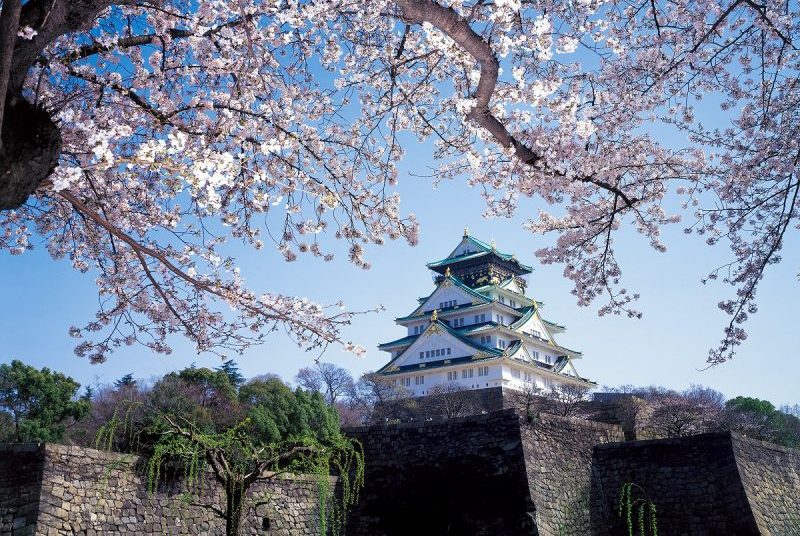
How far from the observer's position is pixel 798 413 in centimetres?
3284

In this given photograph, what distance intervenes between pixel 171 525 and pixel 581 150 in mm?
6275

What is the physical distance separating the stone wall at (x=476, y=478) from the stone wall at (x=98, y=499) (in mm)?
1932

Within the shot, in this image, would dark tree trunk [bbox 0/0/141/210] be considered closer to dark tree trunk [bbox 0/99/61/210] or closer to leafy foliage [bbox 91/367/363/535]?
dark tree trunk [bbox 0/99/61/210]

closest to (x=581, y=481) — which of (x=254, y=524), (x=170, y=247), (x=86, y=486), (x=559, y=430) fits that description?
(x=559, y=430)

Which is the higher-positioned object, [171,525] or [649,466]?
[649,466]

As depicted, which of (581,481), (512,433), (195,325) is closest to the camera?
(195,325)

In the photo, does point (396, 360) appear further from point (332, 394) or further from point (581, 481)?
point (581, 481)

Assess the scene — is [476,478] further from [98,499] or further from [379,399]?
[379,399]

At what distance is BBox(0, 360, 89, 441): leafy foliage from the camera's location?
18.8 m

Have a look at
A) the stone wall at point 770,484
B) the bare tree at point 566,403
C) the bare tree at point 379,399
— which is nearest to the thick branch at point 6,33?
the stone wall at point 770,484

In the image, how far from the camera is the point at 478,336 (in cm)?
3559

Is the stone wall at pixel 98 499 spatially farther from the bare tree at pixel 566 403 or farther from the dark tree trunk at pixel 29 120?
the bare tree at pixel 566 403

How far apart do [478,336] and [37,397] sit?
73.5 ft

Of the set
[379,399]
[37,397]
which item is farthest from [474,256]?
[37,397]
